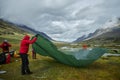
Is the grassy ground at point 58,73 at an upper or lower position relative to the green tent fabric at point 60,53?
lower

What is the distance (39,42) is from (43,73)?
532cm

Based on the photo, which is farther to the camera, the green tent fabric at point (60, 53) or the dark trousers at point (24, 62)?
the green tent fabric at point (60, 53)

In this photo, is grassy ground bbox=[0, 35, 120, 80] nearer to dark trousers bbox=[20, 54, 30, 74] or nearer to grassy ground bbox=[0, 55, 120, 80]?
grassy ground bbox=[0, 55, 120, 80]

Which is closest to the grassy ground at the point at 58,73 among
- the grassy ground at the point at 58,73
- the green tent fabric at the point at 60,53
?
the grassy ground at the point at 58,73

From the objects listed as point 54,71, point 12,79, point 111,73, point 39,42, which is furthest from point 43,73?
point 111,73

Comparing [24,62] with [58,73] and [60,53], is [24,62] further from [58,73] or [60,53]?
[60,53]

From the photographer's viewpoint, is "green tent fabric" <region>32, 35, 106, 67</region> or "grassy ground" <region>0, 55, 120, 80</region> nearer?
"grassy ground" <region>0, 55, 120, 80</region>

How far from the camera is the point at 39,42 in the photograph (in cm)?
2728

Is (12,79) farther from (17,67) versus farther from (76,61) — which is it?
(76,61)

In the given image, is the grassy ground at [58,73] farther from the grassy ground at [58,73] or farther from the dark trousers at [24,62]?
the dark trousers at [24,62]

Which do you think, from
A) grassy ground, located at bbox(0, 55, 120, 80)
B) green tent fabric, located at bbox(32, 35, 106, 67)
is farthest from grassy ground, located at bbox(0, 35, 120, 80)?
green tent fabric, located at bbox(32, 35, 106, 67)

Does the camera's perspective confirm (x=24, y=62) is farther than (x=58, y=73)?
No

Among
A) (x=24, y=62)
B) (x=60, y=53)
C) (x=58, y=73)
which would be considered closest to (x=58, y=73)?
(x=58, y=73)

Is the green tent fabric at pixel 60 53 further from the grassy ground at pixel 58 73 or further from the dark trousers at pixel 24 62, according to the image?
the dark trousers at pixel 24 62
